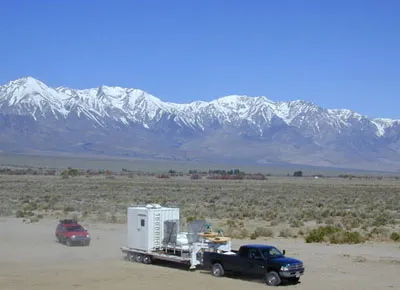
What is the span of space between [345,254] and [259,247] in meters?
7.25

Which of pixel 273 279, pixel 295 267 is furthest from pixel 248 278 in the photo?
pixel 295 267

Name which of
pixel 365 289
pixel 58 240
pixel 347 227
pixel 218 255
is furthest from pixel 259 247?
pixel 347 227

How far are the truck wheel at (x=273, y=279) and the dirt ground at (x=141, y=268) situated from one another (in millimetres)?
247

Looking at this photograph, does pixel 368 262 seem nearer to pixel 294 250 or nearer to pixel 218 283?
pixel 294 250

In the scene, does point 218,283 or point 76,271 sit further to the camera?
point 76,271

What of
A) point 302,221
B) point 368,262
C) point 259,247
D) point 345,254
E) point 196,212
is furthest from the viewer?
point 196,212

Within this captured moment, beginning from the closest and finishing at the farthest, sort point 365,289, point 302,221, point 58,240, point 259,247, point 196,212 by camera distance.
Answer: point 365,289
point 259,247
point 58,240
point 302,221
point 196,212

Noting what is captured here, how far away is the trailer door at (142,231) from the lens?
987 inches

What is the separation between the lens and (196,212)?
158 ft

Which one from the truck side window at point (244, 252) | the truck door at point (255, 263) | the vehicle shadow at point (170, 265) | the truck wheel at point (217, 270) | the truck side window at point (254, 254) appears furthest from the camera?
the vehicle shadow at point (170, 265)

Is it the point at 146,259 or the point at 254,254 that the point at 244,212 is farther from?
the point at 254,254

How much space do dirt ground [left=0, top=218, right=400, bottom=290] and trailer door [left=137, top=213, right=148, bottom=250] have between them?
2.54 feet

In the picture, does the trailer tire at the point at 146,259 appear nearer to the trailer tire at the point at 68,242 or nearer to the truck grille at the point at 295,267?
the truck grille at the point at 295,267

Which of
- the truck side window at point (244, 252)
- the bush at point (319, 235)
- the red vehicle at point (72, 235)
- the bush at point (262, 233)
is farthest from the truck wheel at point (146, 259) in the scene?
the bush at point (319, 235)
